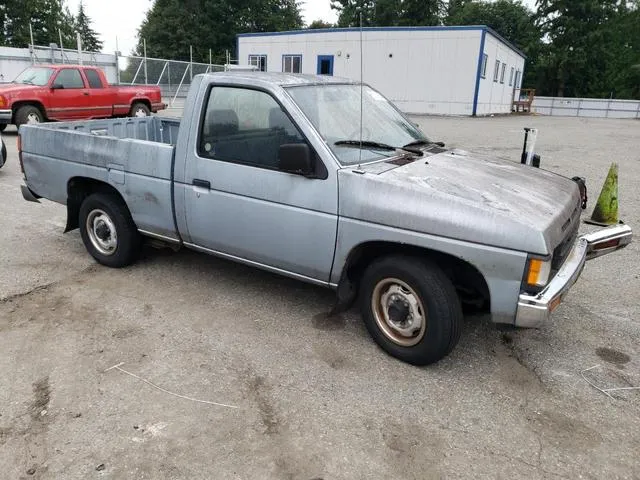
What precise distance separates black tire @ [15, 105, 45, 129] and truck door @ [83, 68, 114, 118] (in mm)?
1294

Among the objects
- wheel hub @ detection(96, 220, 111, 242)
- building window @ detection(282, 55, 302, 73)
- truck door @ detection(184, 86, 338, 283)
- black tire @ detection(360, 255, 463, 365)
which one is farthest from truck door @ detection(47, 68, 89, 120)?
building window @ detection(282, 55, 302, 73)

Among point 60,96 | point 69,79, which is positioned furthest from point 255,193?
point 69,79

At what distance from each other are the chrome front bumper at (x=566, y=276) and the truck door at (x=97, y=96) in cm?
1399

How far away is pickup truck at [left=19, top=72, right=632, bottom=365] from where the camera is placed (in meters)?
3.03

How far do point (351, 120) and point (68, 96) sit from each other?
40.8 feet

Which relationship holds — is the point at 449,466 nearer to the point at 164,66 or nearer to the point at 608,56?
the point at 164,66

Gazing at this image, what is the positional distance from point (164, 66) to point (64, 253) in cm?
2172

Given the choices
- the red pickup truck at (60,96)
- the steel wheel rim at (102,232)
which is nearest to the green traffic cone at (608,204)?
the steel wheel rim at (102,232)

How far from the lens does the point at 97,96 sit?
1452 cm

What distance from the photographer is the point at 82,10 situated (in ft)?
230

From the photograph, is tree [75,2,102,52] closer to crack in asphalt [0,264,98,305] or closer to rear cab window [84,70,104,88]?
rear cab window [84,70,104,88]

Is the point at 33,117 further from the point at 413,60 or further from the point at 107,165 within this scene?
the point at 413,60

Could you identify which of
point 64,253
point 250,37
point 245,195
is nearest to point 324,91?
point 245,195

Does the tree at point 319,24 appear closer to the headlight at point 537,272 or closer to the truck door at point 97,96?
the truck door at point 97,96
